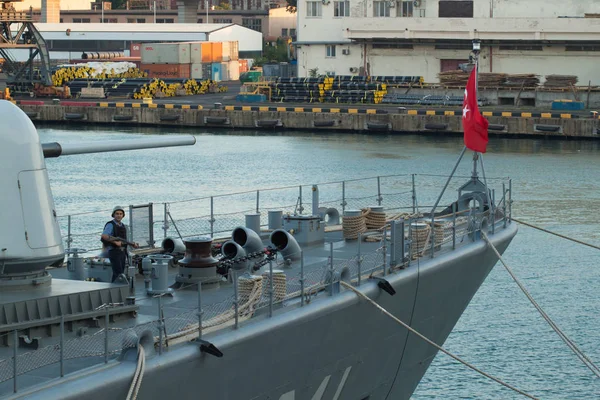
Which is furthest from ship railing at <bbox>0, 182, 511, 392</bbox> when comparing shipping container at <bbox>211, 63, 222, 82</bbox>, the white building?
shipping container at <bbox>211, 63, 222, 82</bbox>

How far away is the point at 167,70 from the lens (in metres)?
71.3

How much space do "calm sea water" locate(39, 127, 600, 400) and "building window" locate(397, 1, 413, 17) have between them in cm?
1538

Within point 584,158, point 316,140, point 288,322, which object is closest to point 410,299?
point 288,322

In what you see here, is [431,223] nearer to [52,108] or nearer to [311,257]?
[311,257]

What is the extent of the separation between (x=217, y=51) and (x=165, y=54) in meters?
4.19

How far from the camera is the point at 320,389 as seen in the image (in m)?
13.0

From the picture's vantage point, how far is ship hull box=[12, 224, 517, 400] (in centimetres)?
1010

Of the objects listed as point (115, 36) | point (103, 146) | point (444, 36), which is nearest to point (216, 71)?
point (115, 36)

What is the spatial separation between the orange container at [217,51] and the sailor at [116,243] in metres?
61.6

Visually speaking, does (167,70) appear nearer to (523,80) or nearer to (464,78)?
(464,78)

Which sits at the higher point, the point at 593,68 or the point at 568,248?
the point at 593,68

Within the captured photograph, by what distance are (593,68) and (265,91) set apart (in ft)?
55.5

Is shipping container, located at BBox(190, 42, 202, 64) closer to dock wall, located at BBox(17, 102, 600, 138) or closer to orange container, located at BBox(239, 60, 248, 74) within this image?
orange container, located at BBox(239, 60, 248, 74)

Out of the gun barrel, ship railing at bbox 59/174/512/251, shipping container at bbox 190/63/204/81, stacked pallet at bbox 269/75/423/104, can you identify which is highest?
shipping container at bbox 190/63/204/81
